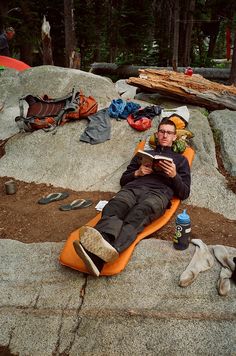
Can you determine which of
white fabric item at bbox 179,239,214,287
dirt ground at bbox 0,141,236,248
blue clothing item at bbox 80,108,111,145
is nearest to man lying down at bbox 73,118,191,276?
dirt ground at bbox 0,141,236,248

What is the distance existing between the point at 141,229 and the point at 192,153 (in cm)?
258

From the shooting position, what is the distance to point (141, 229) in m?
4.24

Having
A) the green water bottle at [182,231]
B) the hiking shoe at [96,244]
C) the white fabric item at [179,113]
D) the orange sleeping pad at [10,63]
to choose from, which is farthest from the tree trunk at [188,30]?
the hiking shoe at [96,244]

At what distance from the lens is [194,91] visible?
8.39 meters

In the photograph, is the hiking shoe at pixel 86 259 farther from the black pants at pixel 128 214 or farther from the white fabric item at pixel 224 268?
the white fabric item at pixel 224 268

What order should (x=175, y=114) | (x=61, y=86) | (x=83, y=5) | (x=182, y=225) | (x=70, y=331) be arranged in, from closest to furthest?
(x=70, y=331)
(x=182, y=225)
(x=175, y=114)
(x=61, y=86)
(x=83, y=5)

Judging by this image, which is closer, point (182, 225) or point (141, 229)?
point (182, 225)

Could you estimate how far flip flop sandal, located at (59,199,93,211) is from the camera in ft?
18.2

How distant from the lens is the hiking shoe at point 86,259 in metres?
3.42

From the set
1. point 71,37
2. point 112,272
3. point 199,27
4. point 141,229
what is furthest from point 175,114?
point 199,27

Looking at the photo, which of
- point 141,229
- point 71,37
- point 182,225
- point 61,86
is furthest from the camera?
point 71,37

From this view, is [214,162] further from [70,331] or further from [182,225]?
[70,331]

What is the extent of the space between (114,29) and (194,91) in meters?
10.5

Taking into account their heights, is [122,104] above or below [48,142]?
above
